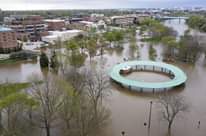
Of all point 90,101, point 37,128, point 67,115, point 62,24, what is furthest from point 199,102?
point 62,24

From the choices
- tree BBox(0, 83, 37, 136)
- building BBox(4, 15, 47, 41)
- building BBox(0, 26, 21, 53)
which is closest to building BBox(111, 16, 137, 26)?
building BBox(4, 15, 47, 41)

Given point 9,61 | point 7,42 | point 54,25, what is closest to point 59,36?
point 7,42

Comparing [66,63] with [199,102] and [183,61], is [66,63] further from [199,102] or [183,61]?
[183,61]

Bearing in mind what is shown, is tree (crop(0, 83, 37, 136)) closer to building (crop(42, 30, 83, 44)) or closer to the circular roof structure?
the circular roof structure

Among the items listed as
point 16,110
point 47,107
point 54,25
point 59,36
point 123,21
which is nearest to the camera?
point 16,110

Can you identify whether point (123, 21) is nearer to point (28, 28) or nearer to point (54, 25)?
point (54, 25)
